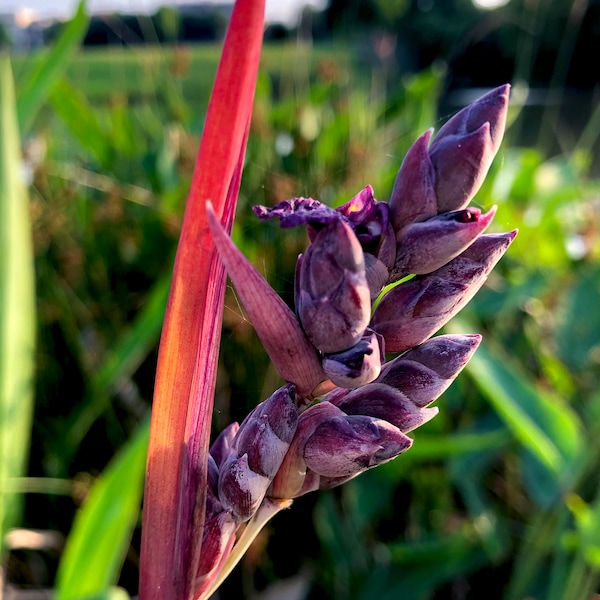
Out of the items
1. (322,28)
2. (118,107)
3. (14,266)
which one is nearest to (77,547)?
(14,266)

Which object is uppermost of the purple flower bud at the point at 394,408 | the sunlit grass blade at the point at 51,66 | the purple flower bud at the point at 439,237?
Result: the sunlit grass blade at the point at 51,66

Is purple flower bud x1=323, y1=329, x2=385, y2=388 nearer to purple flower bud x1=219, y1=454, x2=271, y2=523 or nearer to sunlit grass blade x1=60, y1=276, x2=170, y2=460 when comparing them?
purple flower bud x1=219, y1=454, x2=271, y2=523

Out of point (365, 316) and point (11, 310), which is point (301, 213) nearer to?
point (365, 316)

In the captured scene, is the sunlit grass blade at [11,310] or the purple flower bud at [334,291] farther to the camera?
the sunlit grass blade at [11,310]

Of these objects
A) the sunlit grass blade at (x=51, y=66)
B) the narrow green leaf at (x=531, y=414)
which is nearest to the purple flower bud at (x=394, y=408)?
the narrow green leaf at (x=531, y=414)

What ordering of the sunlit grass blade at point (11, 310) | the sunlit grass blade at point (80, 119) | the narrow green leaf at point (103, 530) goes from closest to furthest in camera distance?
the narrow green leaf at point (103, 530), the sunlit grass blade at point (11, 310), the sunlit grass blade at point (80, 119)

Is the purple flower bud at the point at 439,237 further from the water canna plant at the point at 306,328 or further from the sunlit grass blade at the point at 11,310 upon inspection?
the sunlit grass blade at the point at 11,310

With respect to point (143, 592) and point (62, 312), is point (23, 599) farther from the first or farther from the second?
point (143, 592)
